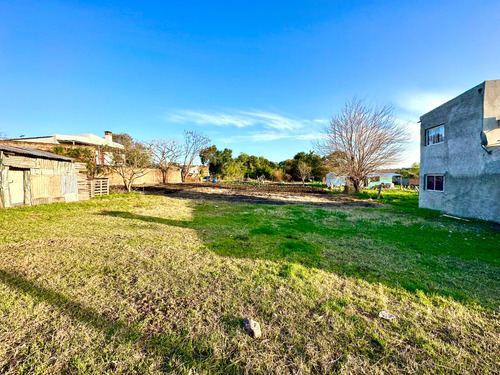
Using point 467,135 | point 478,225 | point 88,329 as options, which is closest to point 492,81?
point 467,135

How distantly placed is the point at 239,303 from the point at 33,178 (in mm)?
10435

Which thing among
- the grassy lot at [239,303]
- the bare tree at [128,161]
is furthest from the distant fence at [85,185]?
the grassy lot at [239,303]

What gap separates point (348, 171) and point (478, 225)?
35.9 ft

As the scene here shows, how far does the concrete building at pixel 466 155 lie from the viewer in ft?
25.0

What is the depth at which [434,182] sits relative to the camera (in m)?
10.5

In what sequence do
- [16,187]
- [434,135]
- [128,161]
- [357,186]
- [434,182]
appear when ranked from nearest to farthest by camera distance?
[16,187], [434,182], [434,135], [128,161], [357,186]

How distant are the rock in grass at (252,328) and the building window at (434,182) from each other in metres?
12.0

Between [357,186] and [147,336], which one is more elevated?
[357,186]

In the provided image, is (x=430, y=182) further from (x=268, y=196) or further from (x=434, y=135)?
(x=268, y=196)

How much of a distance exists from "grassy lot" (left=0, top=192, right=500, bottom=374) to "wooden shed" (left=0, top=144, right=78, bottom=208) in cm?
407

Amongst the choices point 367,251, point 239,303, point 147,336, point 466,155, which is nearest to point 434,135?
point 466,155

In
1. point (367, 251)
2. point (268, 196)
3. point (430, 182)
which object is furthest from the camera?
point (268, 196)

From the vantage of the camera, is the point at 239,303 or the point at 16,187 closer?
the point at 239,303

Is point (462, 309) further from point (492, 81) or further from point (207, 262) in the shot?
point (492, 81)
